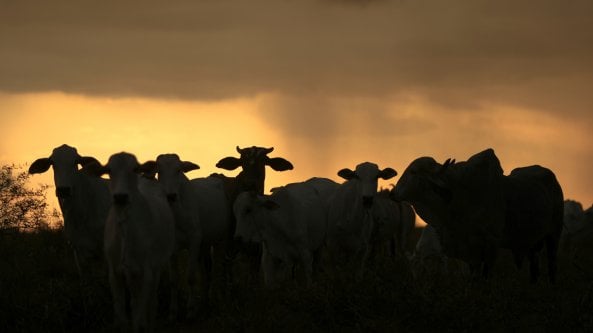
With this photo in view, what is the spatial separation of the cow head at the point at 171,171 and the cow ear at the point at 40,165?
4.71 feet

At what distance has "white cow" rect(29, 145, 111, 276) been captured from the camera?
13680mm

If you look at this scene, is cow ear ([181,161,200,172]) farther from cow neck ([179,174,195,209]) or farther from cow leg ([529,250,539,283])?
cow leg ([529,250,539,283])

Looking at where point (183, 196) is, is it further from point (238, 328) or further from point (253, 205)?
point (238, 328)

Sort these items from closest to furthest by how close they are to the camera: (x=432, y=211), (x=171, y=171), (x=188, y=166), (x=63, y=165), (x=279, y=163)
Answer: (x=63, y=165) < (x=171, y=171) < (x=188, y=166) < (x=432, y=211) < (x=279, y=163)

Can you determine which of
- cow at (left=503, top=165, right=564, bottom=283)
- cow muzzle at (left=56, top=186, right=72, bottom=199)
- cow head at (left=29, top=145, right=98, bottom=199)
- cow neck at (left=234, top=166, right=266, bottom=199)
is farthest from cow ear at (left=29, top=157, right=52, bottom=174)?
cow at (left=503, top=165, right=564, bottom=283)

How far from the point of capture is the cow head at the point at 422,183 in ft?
48.9

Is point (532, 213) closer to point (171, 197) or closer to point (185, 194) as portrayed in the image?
point (185, 194)

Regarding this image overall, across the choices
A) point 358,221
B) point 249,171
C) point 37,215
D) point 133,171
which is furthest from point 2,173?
point 133,171

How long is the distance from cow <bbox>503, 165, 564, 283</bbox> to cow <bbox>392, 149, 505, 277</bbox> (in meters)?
0.64

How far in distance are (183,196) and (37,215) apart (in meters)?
6.00

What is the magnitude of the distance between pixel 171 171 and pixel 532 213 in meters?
5.73

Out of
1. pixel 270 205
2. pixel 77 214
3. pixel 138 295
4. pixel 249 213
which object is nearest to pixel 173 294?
pixel 77 214

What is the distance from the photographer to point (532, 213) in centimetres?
1598

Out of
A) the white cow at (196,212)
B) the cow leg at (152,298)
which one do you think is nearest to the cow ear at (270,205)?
the white cow at (196,212)
